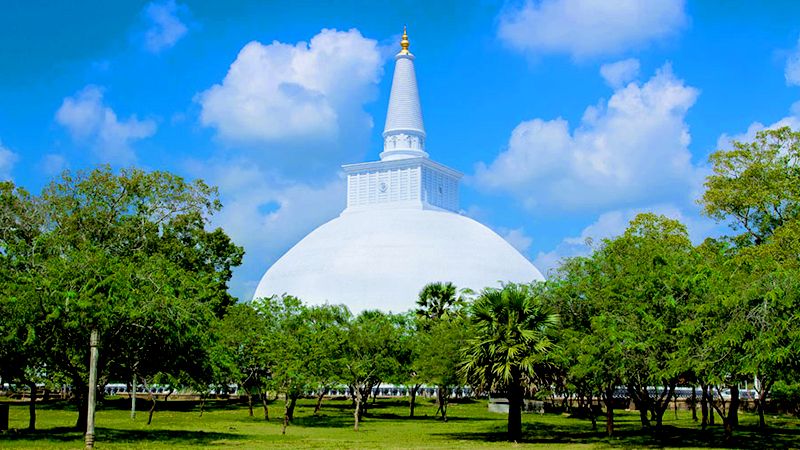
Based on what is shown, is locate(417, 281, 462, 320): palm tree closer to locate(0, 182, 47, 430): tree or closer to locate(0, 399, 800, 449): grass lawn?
locate(0, 399, 800, 449): grass lawn

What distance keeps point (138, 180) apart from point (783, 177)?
38.1 meters

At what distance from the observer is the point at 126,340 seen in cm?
A: 3144

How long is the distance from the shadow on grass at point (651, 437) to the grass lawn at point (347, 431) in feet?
0.12

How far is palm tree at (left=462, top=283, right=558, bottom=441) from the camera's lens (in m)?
30.9

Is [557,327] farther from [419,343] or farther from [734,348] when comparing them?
[419,343]

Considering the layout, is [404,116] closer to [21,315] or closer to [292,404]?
[292,404]

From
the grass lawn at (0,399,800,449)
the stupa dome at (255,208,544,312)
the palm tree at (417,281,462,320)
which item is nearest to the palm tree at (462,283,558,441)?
the grass lawn at (0,399,800,449)

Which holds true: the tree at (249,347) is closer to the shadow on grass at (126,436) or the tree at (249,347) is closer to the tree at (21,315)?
the shadow on grass at (126,436)

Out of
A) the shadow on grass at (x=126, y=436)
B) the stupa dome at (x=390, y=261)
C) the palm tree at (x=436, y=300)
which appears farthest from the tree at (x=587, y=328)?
the stupa dome at (x=390, y=261)

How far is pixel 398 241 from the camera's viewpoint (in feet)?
265

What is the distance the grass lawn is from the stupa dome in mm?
21740

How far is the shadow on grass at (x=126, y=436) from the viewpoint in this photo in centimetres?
2957

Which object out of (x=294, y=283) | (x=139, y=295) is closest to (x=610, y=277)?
(x=139, y=295)

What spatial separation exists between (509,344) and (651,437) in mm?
8048
